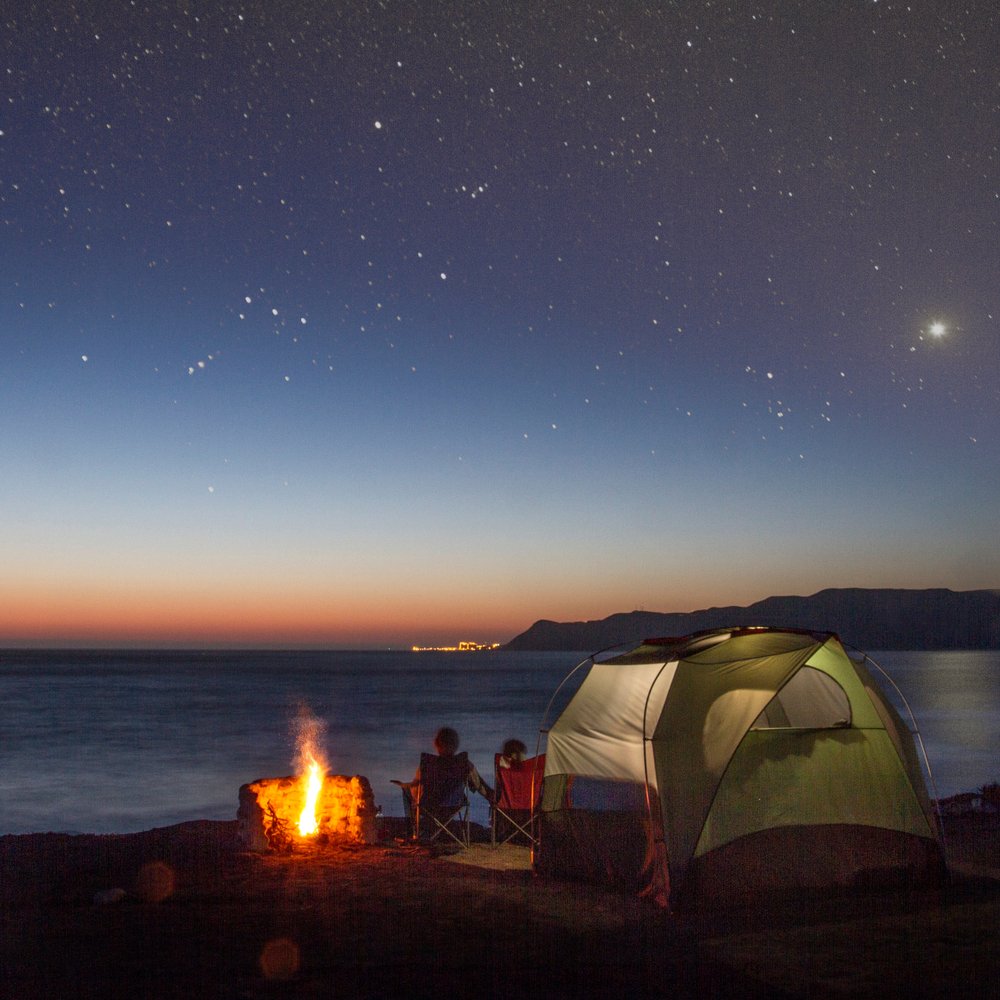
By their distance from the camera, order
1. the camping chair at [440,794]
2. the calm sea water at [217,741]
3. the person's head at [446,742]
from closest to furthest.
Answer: the camping chair at [440,794]
the person's head at [446,742]
the calm sea water at [217,741]

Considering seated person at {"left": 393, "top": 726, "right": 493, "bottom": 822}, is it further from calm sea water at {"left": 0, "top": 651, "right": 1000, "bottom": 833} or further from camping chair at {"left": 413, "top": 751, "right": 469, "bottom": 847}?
calm sea water at {"left": 0, "top": 651, "right": 1000, "bottom": 833}

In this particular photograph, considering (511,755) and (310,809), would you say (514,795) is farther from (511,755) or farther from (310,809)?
(310,809)

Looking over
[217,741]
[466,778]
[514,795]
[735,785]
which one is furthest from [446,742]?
[217,741]

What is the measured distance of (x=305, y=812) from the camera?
29.1ft

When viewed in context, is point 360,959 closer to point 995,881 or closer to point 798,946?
point 798,946

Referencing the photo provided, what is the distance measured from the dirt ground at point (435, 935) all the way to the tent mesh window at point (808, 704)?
1557mm

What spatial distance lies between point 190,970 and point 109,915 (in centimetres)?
157

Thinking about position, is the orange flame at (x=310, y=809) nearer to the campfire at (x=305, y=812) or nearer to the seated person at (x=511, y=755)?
the campfire at (x=305, y=812)

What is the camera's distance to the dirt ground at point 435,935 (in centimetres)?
493

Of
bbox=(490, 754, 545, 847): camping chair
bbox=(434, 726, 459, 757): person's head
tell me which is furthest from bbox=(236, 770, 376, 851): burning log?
bbox=(490, 754, 545, 847): camping chair

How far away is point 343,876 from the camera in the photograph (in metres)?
7.52

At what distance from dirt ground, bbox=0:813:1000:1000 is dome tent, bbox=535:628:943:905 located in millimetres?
364

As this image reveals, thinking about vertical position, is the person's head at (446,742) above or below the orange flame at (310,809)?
above

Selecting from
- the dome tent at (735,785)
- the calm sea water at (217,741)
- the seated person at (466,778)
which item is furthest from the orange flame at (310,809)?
the calm sea water at (217,741)
